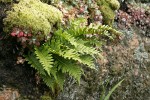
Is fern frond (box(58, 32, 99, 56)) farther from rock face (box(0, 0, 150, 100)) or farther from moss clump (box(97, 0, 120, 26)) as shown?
moss clump (box(97, 0, 120, 26))

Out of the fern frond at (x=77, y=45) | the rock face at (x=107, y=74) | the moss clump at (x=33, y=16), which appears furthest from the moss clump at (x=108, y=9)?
the fern frond at (x=77, y=45)

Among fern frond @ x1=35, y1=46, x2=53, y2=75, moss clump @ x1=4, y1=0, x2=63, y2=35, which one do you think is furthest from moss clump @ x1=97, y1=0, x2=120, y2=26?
fern frond @ x1=35, y1=46, x2=53, y2=75

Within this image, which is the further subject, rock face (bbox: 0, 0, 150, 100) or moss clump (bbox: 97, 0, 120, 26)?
moss clump (bbox: 97, 0, 120, 26)

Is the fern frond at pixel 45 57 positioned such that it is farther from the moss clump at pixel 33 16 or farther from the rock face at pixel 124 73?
the rock face at pixel 124 73

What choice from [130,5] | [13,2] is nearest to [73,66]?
[13,2]

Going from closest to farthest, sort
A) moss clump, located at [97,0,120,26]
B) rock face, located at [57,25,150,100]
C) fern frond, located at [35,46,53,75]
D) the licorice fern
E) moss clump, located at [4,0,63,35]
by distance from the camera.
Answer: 1. fern frond, located at [35,46,53,75]
2. the licorice fern
3. moss clump, located at [4,0,63,35]
4. rock face, located at [57,25,150,100]
5. moss clump, located at [97,0,120,26]
